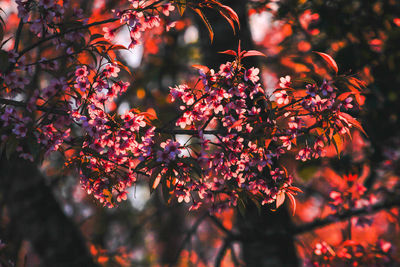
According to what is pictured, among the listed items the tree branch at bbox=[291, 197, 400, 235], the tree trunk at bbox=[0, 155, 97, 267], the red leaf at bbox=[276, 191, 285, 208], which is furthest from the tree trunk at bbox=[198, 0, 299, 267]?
the tree trunk at bbox=[0, 155, 97, 267]

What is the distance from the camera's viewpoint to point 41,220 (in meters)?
3.61

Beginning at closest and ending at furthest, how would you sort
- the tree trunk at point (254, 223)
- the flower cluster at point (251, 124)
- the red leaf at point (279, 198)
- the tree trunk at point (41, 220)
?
the flower cluster at point (251, 124) → the red leaf at point (279, 198) → the tree trunk at point (254, 223) → the tree trunk at point (41, 220)

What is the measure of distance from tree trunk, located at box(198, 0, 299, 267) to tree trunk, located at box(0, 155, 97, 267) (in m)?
1.58

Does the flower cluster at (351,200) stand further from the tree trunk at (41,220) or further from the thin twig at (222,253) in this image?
the tree trunk at (41,220)

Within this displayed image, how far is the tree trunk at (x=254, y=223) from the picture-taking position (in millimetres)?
3230

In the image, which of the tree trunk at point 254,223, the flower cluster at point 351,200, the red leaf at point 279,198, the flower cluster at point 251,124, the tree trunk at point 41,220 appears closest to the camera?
the flower cluster at point 251,124

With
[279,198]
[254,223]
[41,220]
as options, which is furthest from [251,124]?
[41,220]

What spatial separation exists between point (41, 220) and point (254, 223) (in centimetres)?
216

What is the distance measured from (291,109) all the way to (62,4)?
1346mm

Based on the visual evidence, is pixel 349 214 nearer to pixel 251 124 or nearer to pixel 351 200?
pixel 351 200

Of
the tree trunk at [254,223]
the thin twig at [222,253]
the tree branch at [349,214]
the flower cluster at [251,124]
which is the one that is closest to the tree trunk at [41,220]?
the thin twig at [222,253]

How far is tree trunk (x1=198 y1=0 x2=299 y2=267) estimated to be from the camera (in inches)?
127

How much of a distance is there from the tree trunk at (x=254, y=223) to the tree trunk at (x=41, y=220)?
5.17 feet

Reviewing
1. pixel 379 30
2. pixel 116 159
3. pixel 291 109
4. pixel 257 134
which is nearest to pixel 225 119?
pixel 257 134
